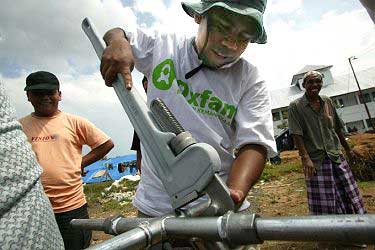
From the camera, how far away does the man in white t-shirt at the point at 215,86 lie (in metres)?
1.76

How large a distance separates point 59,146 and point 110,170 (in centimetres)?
2092

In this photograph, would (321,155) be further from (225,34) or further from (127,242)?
(127,242)

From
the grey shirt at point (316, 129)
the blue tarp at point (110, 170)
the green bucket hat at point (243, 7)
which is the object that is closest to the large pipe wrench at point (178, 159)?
the green bucket hat at point (243, 7)

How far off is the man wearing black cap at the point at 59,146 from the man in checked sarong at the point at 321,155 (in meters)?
2.85

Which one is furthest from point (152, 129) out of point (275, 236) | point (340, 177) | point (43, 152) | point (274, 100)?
→ point (274, 100)

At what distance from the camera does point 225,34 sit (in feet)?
5.75

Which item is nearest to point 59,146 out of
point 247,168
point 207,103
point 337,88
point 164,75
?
point 164,75

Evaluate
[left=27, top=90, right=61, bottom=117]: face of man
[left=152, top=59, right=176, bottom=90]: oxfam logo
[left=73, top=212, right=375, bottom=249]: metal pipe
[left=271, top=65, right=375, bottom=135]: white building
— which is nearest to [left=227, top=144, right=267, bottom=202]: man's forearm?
[left=152, top=59, right=176, bottom=90]: oxfam logo

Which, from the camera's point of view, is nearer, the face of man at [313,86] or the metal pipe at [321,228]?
the metal pipe at [321,228]

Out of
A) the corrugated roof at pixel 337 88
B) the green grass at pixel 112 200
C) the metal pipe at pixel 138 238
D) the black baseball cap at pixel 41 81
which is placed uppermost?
the black baseball cap at pixel 41 81

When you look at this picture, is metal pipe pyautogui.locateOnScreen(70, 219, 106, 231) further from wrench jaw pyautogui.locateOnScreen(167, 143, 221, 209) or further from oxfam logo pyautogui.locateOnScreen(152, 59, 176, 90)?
oxfam logo pyautogui.locateOnScreen(152, 59, 176, 90)

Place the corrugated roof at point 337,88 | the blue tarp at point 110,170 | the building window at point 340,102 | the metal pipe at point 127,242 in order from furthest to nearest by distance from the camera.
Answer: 1. the corrugated roof at point 337,88
2. the building window at point 340,102
3. the blue tarp at point 110,170
4. the metal pipe at point 127,242

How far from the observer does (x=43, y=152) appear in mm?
3602

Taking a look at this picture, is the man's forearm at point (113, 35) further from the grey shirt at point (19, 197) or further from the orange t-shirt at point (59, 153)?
the orange t-shirt at point (59, 153)
